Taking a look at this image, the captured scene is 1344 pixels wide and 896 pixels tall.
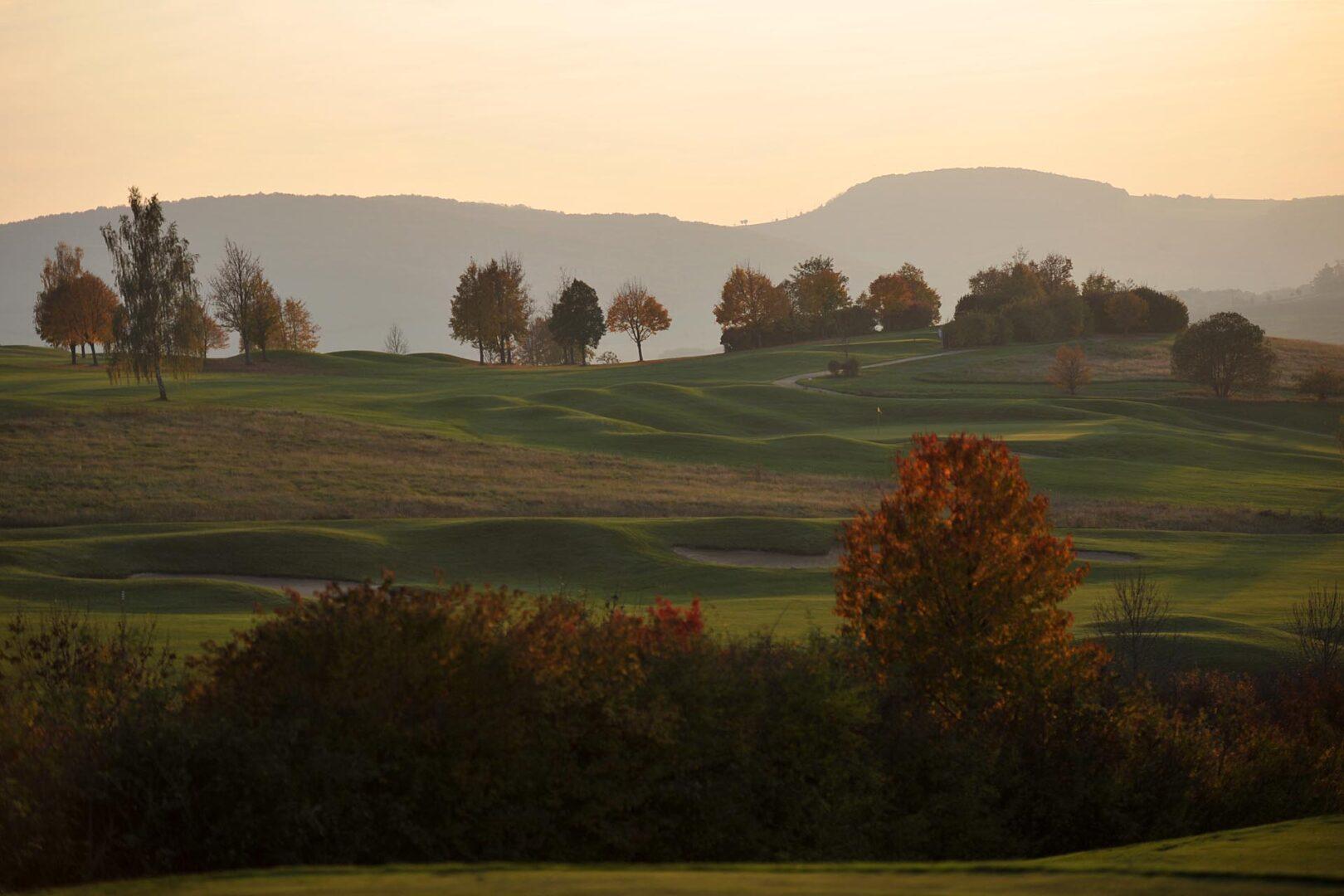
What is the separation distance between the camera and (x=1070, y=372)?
85.8m

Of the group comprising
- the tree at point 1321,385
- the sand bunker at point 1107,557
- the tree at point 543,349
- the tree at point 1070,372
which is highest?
the tree at point 543,349

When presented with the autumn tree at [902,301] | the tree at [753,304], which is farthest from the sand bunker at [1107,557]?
the autumn tree at [902,301]

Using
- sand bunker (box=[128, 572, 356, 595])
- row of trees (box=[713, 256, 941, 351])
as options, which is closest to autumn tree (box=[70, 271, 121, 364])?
row of trees (box=[713, 256, 941, 351])

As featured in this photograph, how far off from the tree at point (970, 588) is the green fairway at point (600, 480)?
6855mm

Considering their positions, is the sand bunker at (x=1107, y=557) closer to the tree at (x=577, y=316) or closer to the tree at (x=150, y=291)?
the tree at (x=150, y=291)

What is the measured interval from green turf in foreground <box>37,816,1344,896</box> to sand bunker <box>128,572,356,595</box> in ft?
73.0

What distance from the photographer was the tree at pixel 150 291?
213 feet

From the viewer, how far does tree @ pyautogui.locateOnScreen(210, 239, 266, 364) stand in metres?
93.2

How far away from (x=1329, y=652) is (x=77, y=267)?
352ft

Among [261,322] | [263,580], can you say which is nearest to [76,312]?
[261,322]

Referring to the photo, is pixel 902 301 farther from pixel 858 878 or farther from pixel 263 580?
pixel 858 878

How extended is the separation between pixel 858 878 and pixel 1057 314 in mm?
108832

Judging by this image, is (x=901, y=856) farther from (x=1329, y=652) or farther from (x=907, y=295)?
(x=907, y=295)

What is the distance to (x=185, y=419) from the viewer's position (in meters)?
59.8
